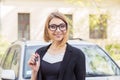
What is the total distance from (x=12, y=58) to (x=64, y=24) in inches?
148

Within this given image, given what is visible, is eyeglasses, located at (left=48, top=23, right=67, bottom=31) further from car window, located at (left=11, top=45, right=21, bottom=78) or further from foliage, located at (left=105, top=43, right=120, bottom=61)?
foliage, located at (left=105, top=43, right=120, bottom=61)

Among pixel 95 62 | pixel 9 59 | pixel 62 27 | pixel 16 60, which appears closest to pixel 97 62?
pixel 95 62

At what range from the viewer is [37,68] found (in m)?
3.50

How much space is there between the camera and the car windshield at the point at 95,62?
243 inches

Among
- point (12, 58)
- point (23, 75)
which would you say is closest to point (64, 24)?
point (23, 75)

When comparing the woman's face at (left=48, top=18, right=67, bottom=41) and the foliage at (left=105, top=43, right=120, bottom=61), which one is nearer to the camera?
the woman's face at (left=48, top=18, right=67, bottom=41)

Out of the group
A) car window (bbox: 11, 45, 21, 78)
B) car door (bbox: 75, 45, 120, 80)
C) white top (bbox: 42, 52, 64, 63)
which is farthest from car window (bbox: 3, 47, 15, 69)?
white top (bbox: 42, 52, 64, 63)

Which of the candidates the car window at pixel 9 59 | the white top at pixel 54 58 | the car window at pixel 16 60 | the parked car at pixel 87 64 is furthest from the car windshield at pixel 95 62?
the white top at pixel 54 58

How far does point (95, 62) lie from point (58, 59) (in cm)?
303

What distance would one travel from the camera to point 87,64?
636 cm

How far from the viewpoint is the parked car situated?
19.5ft

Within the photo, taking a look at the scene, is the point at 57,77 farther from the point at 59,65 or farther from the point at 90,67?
the point at 90,67

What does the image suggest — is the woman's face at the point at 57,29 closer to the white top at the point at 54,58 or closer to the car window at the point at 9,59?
the white top at the point at 54,58

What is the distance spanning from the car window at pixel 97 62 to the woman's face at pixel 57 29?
258cm
